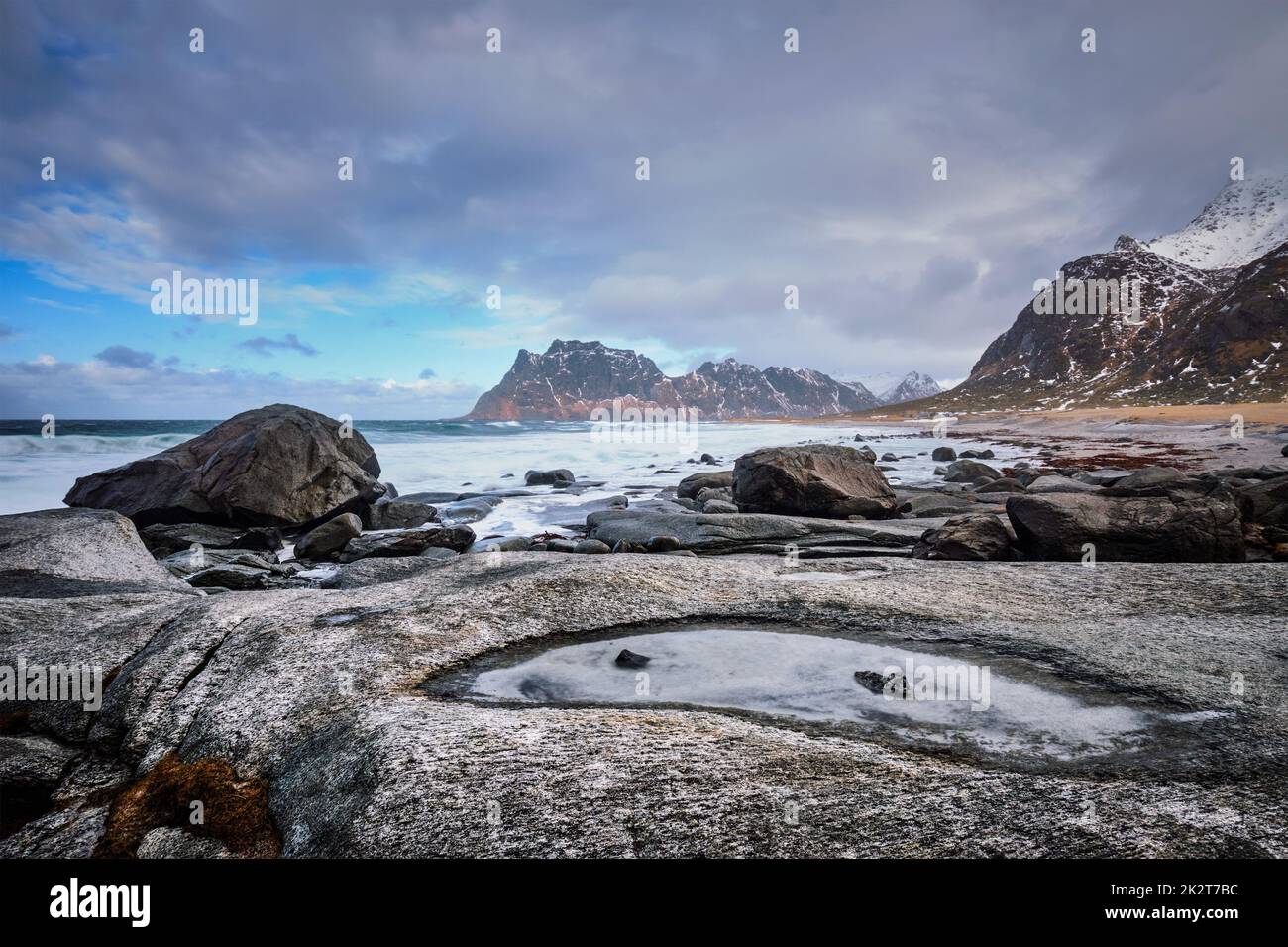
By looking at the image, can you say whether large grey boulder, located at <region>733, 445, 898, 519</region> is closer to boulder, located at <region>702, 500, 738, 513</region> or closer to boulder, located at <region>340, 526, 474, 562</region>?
boulder, located at <region>702, 500, 738, 513</region>

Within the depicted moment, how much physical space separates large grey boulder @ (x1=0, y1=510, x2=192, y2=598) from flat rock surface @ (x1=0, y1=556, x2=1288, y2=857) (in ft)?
8.29

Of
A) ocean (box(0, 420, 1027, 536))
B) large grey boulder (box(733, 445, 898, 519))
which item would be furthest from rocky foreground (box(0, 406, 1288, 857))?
ocean (box(0, 420, 1027, 536))

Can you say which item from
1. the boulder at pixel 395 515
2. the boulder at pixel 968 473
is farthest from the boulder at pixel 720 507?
the boulder at pixel 968 473

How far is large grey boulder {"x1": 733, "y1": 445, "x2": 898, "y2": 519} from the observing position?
1855cm

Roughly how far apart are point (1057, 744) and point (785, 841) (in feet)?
6.98

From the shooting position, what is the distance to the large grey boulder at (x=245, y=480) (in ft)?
63.8

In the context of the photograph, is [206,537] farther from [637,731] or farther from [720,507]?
[637,731]

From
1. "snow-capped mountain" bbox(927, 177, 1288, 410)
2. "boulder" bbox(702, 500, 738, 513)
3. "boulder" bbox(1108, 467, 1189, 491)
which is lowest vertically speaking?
"boulder" bbox(702, 500, 738, 513)

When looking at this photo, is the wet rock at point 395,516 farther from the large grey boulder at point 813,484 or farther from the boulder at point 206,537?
the large grey boulder at point 813,484

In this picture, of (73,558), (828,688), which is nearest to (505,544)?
(73,558)

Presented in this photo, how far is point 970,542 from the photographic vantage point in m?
10.8
